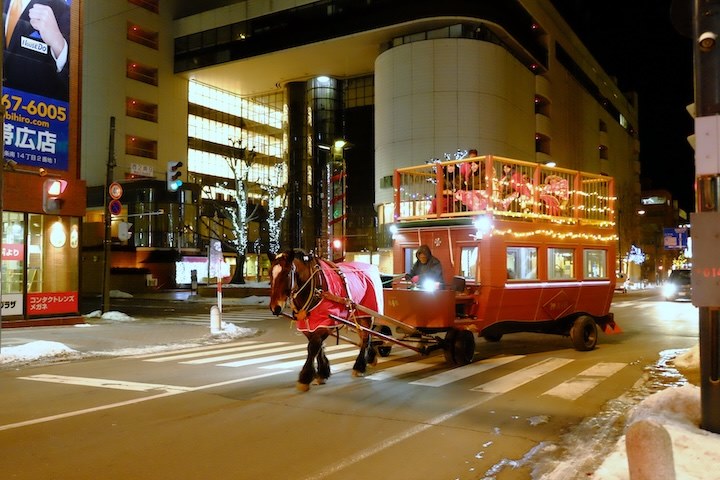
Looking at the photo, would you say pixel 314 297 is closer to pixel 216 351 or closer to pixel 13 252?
pixel 216 351

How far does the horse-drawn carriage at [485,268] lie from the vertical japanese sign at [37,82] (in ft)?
41.8

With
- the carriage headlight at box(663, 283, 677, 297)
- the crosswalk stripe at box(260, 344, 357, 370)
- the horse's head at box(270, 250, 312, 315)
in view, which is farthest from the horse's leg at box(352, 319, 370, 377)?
the carriage headlight at box(663, 283, 677, 297)

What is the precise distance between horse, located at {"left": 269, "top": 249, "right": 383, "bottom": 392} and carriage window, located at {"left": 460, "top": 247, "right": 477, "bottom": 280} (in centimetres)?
309

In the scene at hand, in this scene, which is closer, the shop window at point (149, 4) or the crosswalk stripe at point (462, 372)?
the crosswalk stripe at point (462, 372)

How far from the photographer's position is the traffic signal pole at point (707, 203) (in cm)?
590

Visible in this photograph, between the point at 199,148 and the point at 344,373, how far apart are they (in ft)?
192

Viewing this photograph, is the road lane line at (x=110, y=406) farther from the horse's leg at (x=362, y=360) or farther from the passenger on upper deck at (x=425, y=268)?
the passenger on upper deck at (x=425, y=268)

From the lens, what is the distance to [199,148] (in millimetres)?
65875

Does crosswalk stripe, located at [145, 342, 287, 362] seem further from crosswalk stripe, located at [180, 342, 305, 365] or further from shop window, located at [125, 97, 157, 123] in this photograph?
shop window, located at [125, 97, 157, 123]

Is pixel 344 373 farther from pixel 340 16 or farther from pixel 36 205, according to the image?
pixel 340 16

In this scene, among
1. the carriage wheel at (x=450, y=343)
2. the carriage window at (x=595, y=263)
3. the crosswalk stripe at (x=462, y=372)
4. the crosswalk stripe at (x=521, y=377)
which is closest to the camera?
the crosswalk stripe at (x=521, y=377)

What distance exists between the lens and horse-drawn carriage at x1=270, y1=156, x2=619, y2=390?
1079cm

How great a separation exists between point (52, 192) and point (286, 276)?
12.5m

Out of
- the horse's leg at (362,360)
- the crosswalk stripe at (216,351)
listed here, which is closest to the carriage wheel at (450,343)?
the horse's leg at (362,360)
